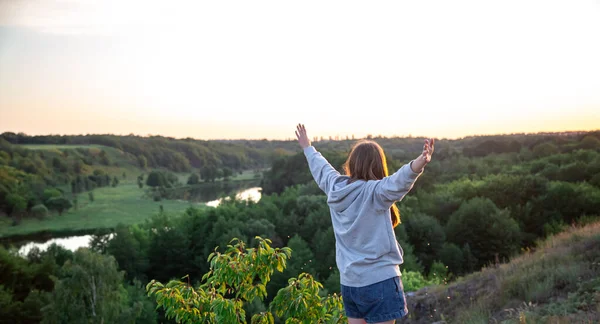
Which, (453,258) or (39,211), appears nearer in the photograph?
(453,258)

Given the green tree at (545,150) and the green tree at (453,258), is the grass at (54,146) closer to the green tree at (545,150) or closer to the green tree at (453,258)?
the green tree at (545,150)

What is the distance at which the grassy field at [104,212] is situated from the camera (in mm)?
65188

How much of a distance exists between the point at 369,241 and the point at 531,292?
6038mm

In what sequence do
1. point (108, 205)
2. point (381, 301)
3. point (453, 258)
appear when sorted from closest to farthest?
point (381, 301) → point (453, 258) → point (108, 205)

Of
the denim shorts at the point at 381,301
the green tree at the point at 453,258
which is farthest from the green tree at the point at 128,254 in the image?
the denim shorts at the point at 381,301

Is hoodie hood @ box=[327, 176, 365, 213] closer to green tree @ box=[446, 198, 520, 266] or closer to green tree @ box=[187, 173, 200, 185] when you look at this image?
green tree @ box=[446, 198, 520, 266]

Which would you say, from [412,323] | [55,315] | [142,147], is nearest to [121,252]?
[55,315]

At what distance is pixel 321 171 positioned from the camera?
343cm

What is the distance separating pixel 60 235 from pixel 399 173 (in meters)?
69.2

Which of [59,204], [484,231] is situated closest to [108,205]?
[59,204]

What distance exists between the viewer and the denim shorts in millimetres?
A: 2879

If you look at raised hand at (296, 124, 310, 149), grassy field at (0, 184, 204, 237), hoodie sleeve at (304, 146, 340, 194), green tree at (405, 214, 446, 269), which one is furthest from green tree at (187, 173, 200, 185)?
hoodie sleeve at (304, 146, 340, 194)

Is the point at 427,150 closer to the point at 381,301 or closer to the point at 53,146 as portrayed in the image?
the point at 381,301

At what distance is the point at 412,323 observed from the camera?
9148 millimetres
